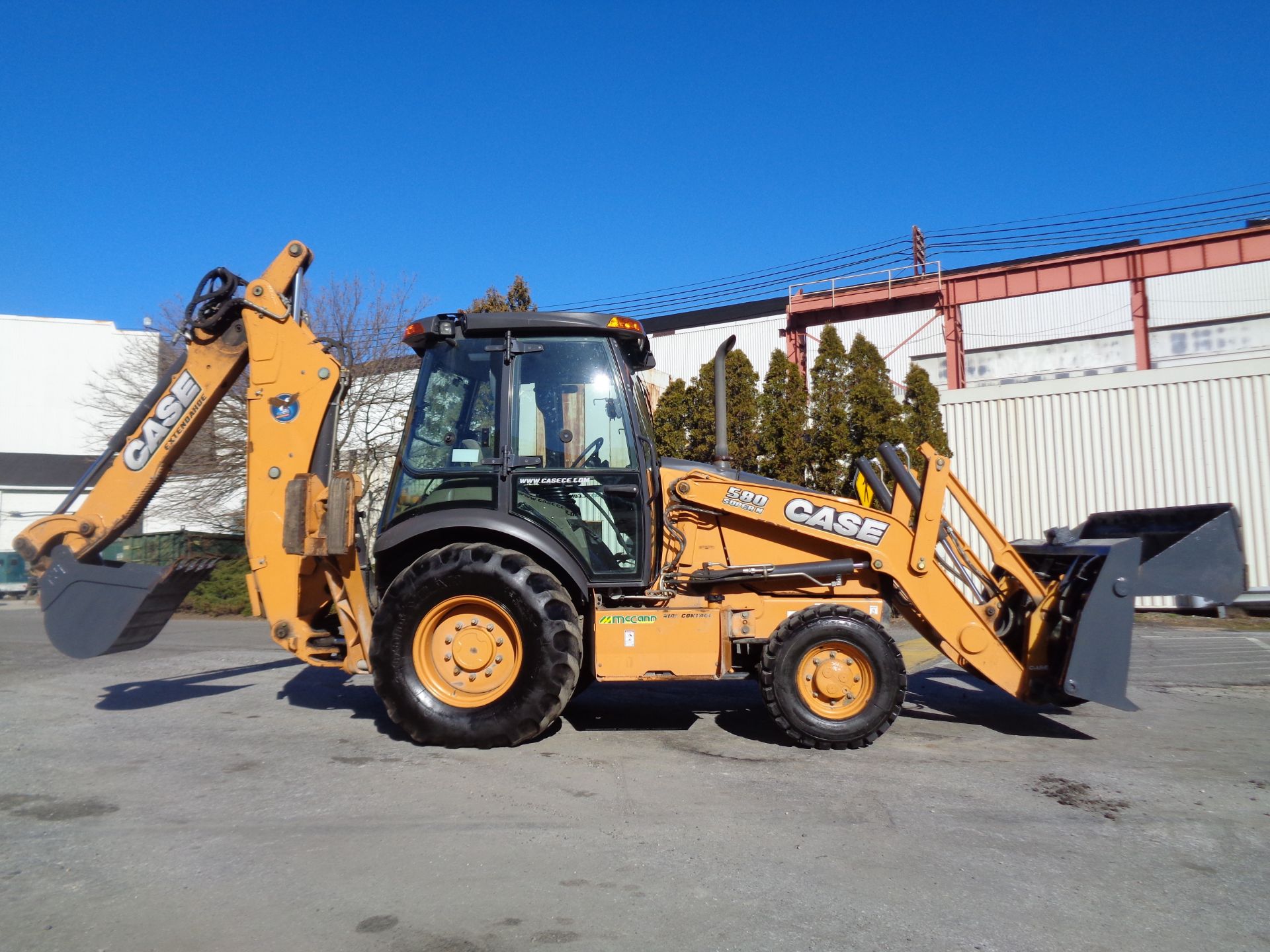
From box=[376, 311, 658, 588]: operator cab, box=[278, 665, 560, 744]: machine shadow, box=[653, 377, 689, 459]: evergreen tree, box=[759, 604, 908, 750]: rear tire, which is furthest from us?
box=[653, 377, 689, 459]: evergreen tree

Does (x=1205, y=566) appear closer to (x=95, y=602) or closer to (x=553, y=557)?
(x=553, y=557)

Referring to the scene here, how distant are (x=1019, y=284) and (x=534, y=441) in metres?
17.9

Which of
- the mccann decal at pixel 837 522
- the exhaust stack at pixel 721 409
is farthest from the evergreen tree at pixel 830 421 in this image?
the mccann decal at pixel 837 522

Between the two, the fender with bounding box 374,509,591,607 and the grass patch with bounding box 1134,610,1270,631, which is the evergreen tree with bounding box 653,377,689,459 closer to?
the grass patch with bounding box 1134,610,1270,631

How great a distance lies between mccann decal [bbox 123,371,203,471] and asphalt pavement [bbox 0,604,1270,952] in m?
1.96

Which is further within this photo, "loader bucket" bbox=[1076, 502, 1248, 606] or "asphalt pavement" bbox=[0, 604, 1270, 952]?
"loader bucket" bbox=[1076, 502, 1248, 606]

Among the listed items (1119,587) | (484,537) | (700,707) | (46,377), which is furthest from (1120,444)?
(46,377)

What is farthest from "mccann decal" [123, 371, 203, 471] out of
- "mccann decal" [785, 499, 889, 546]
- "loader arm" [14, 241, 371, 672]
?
"mccann decal" [785, 499, 889, 546]

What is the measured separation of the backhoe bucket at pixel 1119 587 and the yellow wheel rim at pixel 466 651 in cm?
359

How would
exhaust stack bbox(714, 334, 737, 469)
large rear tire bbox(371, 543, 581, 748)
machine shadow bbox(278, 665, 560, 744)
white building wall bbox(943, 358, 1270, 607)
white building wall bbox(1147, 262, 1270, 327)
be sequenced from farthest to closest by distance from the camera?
white building wall bbox(1147, 262, 1270, 327) → white building wall bbox(943, 358, 1270, 607) → exhaust stack bbox(714, 334, 737, 469) → machine shadow bbox(278, 665, 560, 744) → large rear tire bbox(371, 543, 581, 748)

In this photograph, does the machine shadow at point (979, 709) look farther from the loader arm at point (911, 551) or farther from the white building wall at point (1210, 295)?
the white building wall at point (1210, 295)

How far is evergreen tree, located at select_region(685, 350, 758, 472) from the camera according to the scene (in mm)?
16672

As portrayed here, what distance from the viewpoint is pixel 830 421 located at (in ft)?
53.2

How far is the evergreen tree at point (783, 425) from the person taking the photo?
53.7 feet
